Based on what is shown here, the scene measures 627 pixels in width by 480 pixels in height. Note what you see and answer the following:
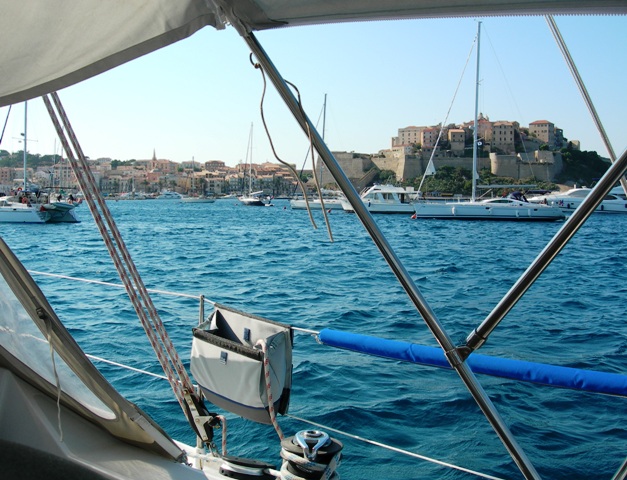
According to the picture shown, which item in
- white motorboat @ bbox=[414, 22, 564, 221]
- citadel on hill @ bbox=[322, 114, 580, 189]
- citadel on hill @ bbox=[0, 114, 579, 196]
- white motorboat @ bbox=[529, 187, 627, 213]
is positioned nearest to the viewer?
white motorboat @ bbox=[414, 22, 564, 221]

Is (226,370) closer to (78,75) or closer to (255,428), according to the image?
(78,75)

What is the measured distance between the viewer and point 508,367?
5.78ft

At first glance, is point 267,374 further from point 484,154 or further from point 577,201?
point 484,154

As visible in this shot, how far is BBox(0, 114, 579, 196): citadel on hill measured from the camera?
7112 centimetres

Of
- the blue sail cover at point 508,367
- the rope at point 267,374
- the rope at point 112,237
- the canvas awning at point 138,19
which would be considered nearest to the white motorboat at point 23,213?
the rope at point 112,237

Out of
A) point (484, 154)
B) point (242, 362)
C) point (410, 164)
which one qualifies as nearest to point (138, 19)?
point (242, 362)

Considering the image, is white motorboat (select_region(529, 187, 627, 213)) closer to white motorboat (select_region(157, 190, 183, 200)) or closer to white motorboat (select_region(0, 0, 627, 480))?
white motorboat (select_region(0, 0, 627, 480))

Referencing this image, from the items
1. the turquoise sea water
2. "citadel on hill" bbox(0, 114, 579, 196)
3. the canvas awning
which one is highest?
"citadel on hill" bbox(0, 114, 579, 196)

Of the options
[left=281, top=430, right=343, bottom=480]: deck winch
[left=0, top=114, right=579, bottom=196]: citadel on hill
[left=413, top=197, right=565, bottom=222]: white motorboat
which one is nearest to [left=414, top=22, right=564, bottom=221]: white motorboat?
[left=413, top=197, right=565, bottom=222]: white motorboat

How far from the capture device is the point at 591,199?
4.06ft

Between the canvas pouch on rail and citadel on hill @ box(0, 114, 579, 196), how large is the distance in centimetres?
5234

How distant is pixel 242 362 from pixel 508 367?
2.81 ft

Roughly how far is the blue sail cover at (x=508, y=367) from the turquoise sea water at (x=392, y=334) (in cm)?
186

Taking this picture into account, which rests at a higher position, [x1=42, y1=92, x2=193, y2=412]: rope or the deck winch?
[x1=42, y1=92, x2=193, y2=412]: rope
